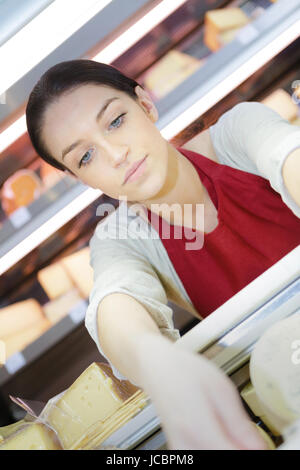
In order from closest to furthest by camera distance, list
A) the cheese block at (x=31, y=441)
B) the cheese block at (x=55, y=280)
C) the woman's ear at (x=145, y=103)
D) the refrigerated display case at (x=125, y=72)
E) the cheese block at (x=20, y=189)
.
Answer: the cheese block at (x=31, y=441) → the woman's ear at (x=145, y=103) → the refrigerated display case at (x=125, y=72) → the cheese block at (x=20, y=189) → the cheese block at (x=55, y=280)

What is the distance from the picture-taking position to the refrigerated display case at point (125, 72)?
44.6 inches

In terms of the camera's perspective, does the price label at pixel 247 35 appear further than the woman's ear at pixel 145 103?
Yes

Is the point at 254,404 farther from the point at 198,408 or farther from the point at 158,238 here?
the point at 158,238

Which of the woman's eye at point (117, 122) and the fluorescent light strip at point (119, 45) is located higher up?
the fluorescent light strip at point (119, 45)

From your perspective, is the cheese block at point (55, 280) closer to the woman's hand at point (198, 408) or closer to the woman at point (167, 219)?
the woman at point (167, 219)

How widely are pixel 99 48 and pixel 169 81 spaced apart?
17.2 inches

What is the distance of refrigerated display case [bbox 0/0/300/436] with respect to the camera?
1134 mm

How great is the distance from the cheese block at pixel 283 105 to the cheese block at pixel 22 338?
1310 mm

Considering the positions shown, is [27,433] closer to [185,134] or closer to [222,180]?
[222,180]

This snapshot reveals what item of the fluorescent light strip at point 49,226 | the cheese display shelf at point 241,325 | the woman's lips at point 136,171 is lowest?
the cheese display shelf at point 241,325

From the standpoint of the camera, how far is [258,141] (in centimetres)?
97

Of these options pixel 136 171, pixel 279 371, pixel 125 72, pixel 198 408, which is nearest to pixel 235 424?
pixel 198 408

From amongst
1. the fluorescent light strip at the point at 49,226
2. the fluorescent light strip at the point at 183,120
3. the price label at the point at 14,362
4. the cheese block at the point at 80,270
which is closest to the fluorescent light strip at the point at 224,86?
the fluorescent light strip at the point at 183,120

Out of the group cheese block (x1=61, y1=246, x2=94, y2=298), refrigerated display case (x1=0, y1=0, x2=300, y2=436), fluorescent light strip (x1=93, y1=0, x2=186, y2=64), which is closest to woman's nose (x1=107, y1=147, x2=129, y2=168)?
refrigerated display case (x1=0, y1=0, x2=300, y2=436)
